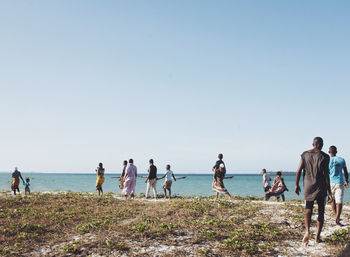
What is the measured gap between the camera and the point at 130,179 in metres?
19.2

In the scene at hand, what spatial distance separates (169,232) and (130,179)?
33.7 ft

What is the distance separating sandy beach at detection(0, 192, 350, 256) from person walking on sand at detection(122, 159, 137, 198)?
529cm

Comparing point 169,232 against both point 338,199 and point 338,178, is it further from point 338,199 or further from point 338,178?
point 338,178

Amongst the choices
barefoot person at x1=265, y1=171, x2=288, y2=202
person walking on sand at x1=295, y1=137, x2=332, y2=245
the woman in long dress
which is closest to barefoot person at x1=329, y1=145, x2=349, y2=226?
person walking on sand at x1=295, y1=137, x2=332, y2=245

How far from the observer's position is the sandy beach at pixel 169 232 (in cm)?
767

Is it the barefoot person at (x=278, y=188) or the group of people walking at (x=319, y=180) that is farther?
the barefoot person at (x=278, y=188)

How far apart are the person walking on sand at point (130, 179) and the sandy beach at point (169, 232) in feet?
17.4

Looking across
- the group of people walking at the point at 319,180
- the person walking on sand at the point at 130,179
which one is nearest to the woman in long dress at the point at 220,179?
the group of people walking at the point at 319,180

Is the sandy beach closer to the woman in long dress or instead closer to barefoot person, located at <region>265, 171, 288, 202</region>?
the woman in long dress

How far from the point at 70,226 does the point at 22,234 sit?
1726 mm

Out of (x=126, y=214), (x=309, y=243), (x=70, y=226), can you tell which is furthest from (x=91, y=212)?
(x=309, y=243)

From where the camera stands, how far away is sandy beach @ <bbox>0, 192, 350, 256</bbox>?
767 cm

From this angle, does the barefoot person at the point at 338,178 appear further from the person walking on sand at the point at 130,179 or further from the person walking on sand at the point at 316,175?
the person walking on sand at the point at 130,179

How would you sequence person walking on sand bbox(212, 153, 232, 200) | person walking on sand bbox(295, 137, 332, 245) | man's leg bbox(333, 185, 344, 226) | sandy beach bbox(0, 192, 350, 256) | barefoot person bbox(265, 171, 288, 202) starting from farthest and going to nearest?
barefoot person bbox(265, 171, 288, 202), person walking on sand bbox(212, 153, 232, 200), man's leg bbox(333, 185, 344, 226), person walking on sand bbox(295, 137, 332, 245), sandy beach bbox(0, 192, 350, 256)
